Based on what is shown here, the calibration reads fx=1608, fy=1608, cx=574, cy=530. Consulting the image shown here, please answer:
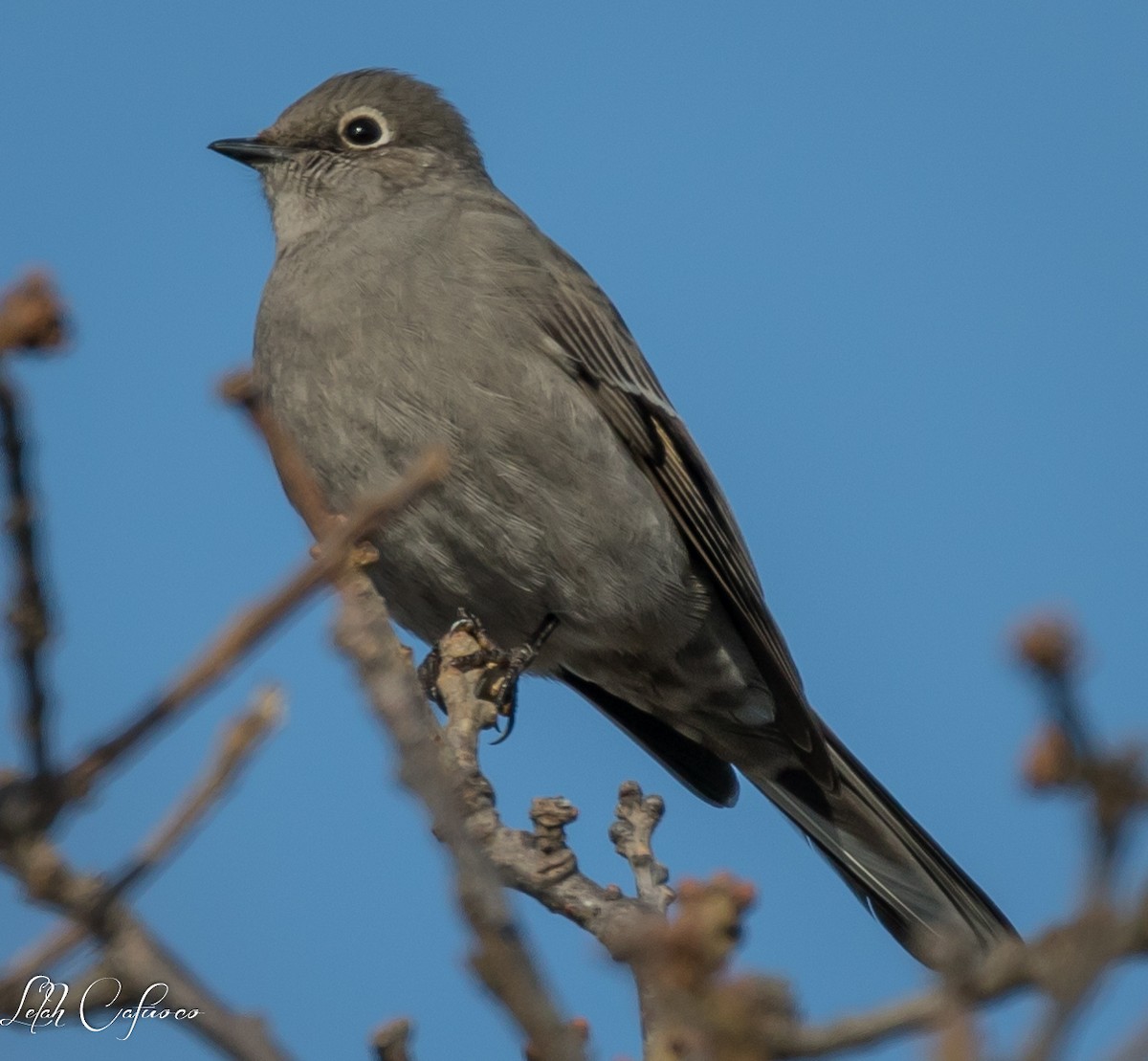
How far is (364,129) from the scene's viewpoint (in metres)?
9.47

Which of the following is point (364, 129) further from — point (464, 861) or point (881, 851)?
point (464, 861)

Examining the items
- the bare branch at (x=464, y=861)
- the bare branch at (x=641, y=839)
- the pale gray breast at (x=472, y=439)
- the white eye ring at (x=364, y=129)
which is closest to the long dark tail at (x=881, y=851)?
the pale gray breast at (x=472, y=439)

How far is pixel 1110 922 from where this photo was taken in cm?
144

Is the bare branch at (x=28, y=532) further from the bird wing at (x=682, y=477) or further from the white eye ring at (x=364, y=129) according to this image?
the white eye ring at (x=364, y=129)

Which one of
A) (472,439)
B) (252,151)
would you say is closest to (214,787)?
(472,439)

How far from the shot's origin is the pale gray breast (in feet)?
23.7

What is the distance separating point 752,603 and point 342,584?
19.7ft

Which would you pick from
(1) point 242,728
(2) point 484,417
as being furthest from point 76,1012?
(2) point 484,417

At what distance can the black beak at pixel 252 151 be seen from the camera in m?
9.23

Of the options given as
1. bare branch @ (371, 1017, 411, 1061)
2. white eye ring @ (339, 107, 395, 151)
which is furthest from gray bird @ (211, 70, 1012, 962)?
bare branch @ (371, 1017, 411, 1061)

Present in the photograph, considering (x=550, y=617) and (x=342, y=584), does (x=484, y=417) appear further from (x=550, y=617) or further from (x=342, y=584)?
(x=342, y=584)

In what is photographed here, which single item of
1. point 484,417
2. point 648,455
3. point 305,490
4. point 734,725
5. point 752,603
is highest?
point 305,490

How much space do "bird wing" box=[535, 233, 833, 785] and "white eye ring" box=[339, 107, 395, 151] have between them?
1716 millimetres

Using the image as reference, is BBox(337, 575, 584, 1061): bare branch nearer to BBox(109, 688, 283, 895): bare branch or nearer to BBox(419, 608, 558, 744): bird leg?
BBox(109, 688, 283, 895): bare branch
